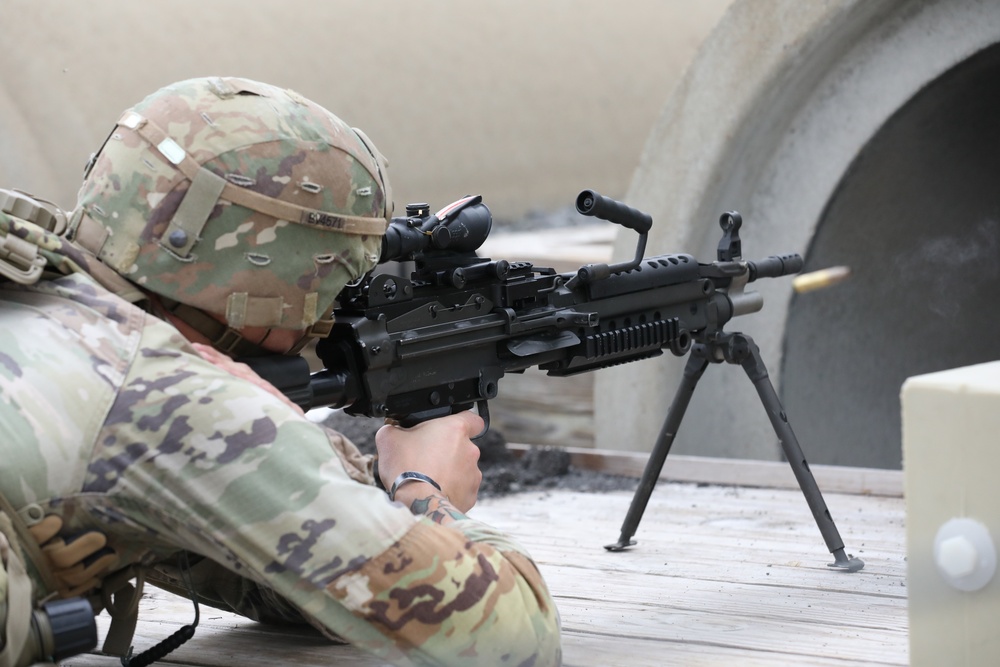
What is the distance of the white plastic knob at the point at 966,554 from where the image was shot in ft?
5.38

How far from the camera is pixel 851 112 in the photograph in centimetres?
429

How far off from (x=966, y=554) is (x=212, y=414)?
1.05 meters

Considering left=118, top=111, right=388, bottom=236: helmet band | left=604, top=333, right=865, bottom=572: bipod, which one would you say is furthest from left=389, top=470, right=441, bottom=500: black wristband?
left=604, top=333, right=865, bottom=572: bipod

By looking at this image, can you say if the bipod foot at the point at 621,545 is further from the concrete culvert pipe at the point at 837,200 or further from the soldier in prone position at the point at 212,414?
the concrete culvert pipe at the point at 837,200

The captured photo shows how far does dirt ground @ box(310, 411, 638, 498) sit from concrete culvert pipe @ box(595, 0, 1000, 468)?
0.47 meters

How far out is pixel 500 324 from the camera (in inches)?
101

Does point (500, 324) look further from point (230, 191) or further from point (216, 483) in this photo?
point (216, 483)

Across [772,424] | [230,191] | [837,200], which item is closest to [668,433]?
[772,424]

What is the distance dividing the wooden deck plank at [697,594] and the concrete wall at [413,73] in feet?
13.6

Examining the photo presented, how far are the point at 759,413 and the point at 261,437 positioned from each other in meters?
3.29

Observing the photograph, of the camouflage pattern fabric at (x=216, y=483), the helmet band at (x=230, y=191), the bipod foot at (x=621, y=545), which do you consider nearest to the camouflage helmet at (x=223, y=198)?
the helmet band at (x=230, y=191)

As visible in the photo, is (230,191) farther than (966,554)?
Yes

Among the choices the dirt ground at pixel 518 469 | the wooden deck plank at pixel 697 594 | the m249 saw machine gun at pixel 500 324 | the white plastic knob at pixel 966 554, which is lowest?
the wooden deck plank at pixel 697 594

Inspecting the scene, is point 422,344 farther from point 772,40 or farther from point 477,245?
point 772,40
